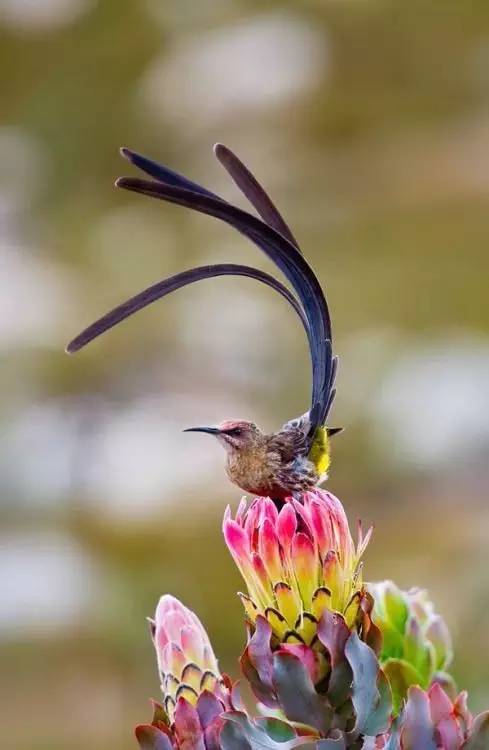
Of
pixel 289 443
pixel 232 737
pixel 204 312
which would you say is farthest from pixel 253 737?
pixel 204 312

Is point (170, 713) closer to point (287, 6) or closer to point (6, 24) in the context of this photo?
point (287, 6)

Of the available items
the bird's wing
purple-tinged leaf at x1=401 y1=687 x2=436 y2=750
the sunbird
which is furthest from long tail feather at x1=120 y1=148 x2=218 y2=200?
purple-tinged leaf at x1=401 y1=687 x2=436 y2=750

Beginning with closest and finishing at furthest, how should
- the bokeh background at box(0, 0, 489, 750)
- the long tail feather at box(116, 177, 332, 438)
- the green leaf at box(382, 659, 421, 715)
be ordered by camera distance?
the long tail feather at box(116, 177, 332, 438), the green leaf at box(382, 659, 421, 715), the bokeh background at box(0, 0, 489, 750)

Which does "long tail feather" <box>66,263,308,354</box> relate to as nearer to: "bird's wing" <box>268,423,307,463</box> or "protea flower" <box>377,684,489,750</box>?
"bird's wing" <box>268,423,307,463</box>

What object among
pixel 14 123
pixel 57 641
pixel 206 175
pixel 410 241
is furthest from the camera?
pixel 14 123

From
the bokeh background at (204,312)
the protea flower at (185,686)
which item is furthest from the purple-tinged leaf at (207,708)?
the bokeh background at (204,312)

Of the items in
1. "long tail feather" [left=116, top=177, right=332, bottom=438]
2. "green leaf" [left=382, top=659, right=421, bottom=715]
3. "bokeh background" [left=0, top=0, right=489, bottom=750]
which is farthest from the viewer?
"bokeh background" [left=0, top=0, right=489, bottom=750]

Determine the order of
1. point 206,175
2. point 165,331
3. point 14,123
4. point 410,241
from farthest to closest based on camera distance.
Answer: point 14,123
point 206,175
point 410,241
point 165,331

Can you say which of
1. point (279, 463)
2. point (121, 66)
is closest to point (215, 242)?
point (121, 66)
